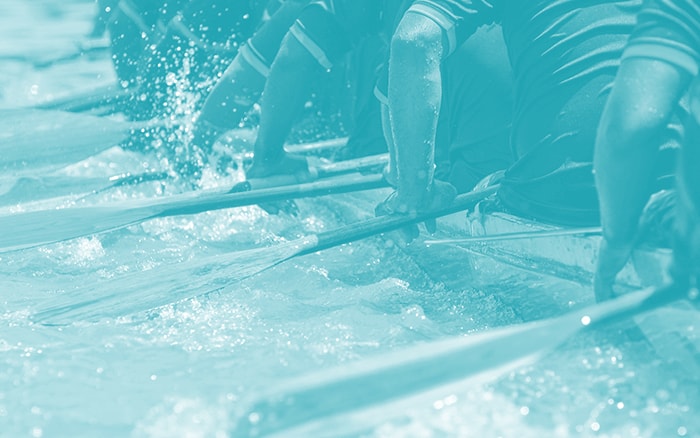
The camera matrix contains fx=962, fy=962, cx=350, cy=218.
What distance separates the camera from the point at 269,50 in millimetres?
3586

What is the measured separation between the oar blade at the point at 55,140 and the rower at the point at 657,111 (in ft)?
10.5

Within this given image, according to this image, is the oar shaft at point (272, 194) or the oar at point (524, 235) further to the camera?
the oar shaft at point (272, 194)

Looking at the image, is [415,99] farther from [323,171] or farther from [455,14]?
[323,171]

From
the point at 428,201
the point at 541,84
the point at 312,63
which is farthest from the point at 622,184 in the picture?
the point at 312,63

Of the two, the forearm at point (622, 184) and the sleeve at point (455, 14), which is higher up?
the sleeve at point (455, 14)

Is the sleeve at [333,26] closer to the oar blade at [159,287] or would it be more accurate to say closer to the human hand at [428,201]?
the human hand at [428,201]

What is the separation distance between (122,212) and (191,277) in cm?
56

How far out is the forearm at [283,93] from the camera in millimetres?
3232

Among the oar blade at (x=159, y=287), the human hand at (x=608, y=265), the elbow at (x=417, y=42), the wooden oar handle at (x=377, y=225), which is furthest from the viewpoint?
the wooden oar handle at (x=377, y=225)

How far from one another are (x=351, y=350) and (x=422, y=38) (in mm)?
836

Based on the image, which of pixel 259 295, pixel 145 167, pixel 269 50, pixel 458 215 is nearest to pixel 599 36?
pixel 458 215

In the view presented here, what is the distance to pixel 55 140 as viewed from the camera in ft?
16.5

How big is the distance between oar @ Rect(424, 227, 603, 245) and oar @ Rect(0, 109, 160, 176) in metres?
2.24

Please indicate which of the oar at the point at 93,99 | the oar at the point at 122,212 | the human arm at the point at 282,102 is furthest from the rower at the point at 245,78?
the oar at the point at 93,99
